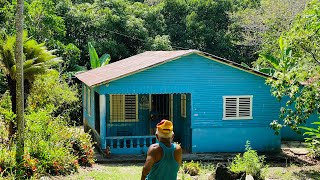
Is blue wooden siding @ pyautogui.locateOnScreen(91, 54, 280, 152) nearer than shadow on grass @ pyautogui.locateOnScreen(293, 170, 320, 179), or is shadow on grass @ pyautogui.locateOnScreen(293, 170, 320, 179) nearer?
shadow on grass @ pyautogui.locateOnScreen(293, 170, 320, 179)

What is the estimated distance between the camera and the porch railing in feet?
54.9

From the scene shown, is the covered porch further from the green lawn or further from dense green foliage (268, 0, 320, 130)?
dense green foliage (268, 0, 320, 130)

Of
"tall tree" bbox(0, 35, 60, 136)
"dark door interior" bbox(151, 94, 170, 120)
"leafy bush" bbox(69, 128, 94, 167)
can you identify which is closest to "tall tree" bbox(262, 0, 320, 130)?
"dark door interior" bbox(151, 94, 170, 120)

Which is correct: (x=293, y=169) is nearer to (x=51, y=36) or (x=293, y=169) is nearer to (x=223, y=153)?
(x=223, y=153)

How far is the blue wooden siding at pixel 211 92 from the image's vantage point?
16.6m

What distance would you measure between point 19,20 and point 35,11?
14.6m

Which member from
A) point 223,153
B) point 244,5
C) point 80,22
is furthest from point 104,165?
point 244,5

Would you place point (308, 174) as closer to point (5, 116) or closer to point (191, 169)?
point (191, 169)

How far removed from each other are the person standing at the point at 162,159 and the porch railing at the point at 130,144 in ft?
35.7

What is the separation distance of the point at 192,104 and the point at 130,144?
9.25ft

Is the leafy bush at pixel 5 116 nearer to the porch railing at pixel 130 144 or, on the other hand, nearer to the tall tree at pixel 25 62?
the tall tree at pixel 25 62

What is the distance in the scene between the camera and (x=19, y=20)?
417 inches

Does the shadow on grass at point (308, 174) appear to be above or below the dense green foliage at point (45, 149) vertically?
below

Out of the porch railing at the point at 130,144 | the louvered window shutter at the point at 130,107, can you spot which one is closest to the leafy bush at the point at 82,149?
the porch railing at the point at 130,144
